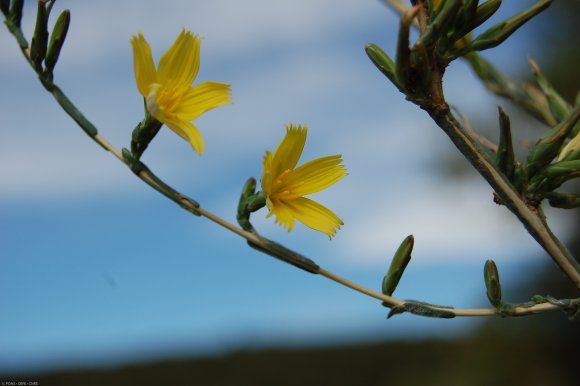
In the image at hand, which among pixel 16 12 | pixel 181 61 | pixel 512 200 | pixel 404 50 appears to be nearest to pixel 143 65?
pixel 181 61

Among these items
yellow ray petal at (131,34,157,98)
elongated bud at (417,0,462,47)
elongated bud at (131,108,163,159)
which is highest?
yellow ray petal at (131,34,157,98)

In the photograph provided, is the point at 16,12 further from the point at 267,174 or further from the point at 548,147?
the point at 548,147

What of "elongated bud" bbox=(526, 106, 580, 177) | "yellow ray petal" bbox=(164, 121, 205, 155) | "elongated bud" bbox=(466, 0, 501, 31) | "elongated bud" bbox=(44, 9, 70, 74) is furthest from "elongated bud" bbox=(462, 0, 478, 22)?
"elongated bud" bbox=(44, 9, 70, 74)

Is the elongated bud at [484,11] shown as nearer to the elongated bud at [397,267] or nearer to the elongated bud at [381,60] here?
the elongated bud at [381,60]

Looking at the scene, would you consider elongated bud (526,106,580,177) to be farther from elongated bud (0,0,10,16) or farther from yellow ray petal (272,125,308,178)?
elongated bud (0,0,10,16)

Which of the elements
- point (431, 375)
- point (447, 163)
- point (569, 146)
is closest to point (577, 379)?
point (431, 375)

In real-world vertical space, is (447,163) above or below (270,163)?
above

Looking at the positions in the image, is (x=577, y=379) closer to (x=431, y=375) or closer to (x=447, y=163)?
(x=431, y=375)
